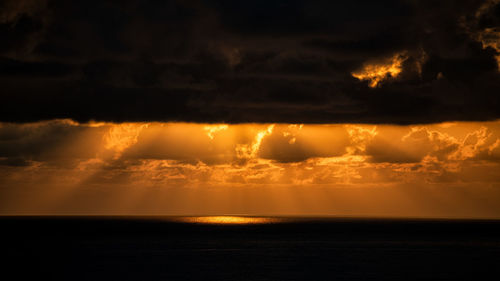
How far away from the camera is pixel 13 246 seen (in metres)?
141

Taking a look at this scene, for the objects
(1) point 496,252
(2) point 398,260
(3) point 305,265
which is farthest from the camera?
(1) point 496,252

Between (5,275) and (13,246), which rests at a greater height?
(13,246)

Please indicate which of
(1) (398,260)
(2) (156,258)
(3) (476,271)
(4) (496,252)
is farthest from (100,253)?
(4) (496,252)

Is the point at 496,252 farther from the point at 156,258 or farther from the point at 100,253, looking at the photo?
the point at 100,253

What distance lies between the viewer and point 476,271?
313 feet

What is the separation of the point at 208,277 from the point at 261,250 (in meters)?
51.4

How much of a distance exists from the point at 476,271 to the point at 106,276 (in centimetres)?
5003

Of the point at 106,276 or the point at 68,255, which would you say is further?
the point at 68,255

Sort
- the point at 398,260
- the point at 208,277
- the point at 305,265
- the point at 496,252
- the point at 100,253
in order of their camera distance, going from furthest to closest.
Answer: the point at 496,252
the point at 100,253
the point at 398,260
the point at 305,265
the point at 208,277

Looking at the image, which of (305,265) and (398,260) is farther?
(398,260)

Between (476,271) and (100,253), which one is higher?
(100,253)

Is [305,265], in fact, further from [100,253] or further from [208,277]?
[100,253]

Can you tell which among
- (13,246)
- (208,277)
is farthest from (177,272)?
(13,246)

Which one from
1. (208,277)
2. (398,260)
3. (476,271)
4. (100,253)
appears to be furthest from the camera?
(100,253)
